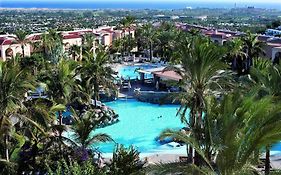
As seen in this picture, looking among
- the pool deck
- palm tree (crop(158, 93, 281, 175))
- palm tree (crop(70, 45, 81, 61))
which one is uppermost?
palm tree (crop(158, 93, 281, 175))

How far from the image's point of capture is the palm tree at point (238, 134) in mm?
7414

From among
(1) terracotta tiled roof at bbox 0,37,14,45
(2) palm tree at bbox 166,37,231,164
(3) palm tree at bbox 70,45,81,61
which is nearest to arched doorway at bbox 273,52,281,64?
(3) palm tree at bbox 70,45,81,61

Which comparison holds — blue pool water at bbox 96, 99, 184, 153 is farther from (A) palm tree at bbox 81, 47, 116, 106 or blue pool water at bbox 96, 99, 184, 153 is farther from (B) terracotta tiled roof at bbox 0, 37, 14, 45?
(B) terracotta tiled roof at bbox 0, 37, 14, 45

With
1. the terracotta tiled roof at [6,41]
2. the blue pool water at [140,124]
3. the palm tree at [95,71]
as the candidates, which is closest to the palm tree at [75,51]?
the terracotta tiled roof at [6,41]

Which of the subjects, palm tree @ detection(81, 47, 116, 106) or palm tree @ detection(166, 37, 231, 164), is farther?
palm tree @ detection(81, 47, 116, 106)

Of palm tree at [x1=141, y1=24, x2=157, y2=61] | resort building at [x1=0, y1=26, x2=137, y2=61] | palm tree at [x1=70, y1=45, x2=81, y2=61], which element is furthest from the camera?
palm tree at [x1=141, y1=24, x2=157, y2=61]

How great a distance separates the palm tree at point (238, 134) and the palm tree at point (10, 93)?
15.3 ft

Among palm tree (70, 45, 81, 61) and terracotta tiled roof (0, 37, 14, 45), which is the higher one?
terracotta tiled roof (0, 37, 14, 45)

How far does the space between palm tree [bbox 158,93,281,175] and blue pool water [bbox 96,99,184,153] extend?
1169cm

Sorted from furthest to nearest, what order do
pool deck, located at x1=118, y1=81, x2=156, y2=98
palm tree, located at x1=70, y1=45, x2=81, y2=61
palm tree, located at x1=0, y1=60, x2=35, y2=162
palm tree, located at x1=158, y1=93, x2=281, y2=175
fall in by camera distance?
palm tree, located at x1=70, y1=45, x2=81, y2=61, pool deck, located at x1=118, y1=81, x2=156, y2=98, palm tree, located at x1=0, y1=60, x2=35, y2=162, palm tree, located at x1=158, y1=93, x2=281, y2=175

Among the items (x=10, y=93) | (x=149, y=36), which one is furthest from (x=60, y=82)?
(x=149, y=36)

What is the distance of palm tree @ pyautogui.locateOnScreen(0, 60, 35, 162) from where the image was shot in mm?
10852

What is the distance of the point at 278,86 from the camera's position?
41.0ft

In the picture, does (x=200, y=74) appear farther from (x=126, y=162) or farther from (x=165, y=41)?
(x=165, y=41)
